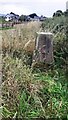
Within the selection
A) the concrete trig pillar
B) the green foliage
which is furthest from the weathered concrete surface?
the green foliage

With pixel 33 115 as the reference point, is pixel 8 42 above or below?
above

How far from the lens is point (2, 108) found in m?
4.80

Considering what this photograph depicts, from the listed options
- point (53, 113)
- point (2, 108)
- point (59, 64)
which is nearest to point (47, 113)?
point (53, 113)

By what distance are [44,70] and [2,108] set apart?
6.77 feet

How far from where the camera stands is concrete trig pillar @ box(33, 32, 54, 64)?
A: 22.7 ft

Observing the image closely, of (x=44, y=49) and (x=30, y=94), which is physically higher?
(x=44, y=49)

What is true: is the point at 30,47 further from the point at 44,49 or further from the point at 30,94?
the point at 30,94

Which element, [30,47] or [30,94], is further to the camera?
[30,47]

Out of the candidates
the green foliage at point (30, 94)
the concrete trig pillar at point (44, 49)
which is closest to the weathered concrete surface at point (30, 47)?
the concrete trig pillar at point (44, 49)

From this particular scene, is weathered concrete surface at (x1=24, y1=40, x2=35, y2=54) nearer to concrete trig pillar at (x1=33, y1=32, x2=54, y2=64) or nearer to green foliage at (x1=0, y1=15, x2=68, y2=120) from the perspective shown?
concrete trig pillar at (x1=33, y1=32, x2=54, y2=64)

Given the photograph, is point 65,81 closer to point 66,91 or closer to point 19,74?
point 66,91

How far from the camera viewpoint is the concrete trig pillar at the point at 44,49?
22.7 feet

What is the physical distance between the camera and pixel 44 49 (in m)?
7.11

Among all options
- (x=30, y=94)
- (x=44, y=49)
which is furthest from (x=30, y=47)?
(x=30, y=94)
